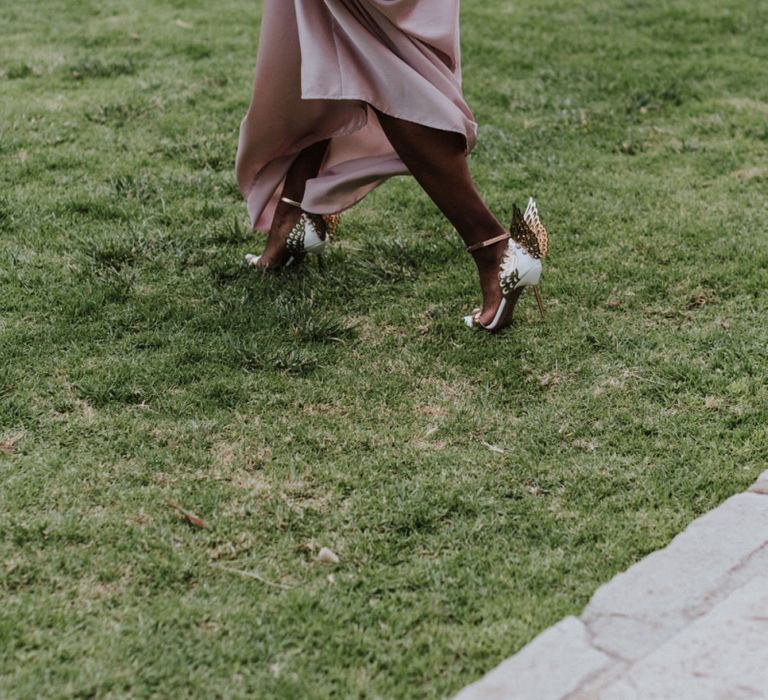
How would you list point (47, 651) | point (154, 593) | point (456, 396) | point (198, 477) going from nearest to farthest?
point (47, 651) < point (154, 593) < point (198, 477) < point (456, 396)

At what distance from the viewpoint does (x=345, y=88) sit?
3301mm

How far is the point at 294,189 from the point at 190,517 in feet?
5.35

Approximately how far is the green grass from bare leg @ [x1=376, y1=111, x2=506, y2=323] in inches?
10.1

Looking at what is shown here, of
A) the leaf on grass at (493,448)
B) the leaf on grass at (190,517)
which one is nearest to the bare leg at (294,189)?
the leaf on grass at (493,448)

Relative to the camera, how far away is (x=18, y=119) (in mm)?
5219

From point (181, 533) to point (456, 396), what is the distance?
3.32ft

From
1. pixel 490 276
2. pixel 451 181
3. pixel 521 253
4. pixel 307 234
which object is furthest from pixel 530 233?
pixel 307 234

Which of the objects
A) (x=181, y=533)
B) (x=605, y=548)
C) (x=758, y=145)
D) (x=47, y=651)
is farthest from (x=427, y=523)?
(x=758, y=145)

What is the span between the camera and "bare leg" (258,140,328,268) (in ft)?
12.5

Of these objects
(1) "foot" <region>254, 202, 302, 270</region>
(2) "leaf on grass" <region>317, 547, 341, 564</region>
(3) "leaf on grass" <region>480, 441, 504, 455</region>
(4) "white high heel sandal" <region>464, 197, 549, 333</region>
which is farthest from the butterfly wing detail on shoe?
(2) "leaf on grass" <region>317, 547, 341, 564</region>

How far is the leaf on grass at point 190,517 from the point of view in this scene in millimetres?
2566

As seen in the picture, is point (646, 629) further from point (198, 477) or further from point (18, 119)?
point (18, 119)

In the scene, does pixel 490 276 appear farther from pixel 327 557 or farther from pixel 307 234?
pixel 327 557

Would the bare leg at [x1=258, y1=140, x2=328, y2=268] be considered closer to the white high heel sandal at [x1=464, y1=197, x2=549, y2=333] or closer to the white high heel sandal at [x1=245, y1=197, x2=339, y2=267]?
the white high heel sandal at [x1=245, y1=197, x2=339, y2=267]
